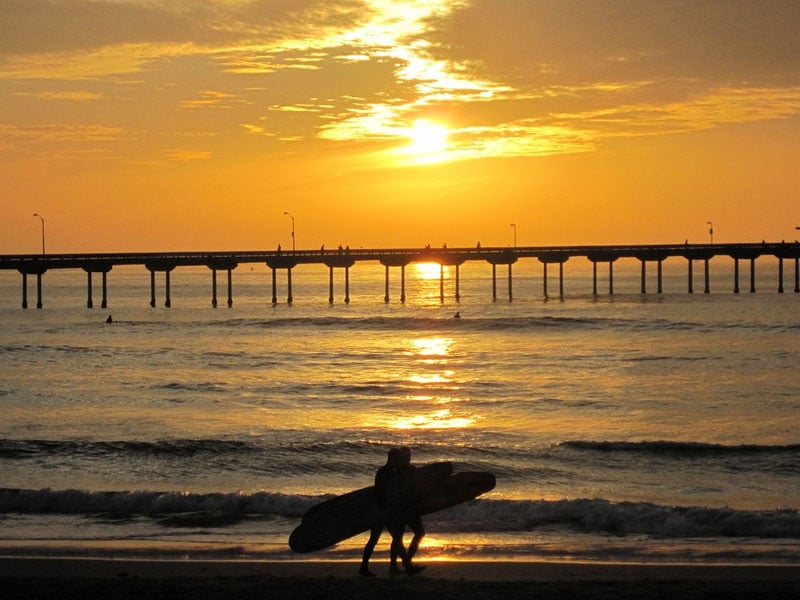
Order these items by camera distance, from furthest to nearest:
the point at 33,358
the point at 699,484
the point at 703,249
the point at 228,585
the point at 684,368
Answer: the point at 703,249
the point at 33,358
the point at 684,368
the point at 699,484
the point at 228,585

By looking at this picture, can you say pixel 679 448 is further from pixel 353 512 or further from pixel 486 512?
pixel 353 512

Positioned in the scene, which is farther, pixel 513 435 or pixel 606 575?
pixel 513 435

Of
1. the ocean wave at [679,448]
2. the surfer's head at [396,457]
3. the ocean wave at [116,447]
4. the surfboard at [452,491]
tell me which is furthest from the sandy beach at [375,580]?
the ocean wave at [679,448]

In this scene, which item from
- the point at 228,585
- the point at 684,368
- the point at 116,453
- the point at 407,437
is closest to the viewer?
the point at 228,585

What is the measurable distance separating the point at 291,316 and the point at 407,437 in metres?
56.9

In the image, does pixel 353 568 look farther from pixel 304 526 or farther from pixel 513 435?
pixel 513 435

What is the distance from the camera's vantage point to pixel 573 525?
1616 cm

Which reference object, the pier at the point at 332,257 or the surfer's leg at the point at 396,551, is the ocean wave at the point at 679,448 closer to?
the surfer's leg at the point at 396,551

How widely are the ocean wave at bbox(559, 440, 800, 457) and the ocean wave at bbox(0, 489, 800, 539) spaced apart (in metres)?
6.51

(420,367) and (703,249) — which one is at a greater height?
(703,249)

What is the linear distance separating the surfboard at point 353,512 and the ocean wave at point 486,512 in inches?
136

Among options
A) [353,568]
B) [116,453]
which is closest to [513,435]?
[116,453]

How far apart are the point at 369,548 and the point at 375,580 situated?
33 cm

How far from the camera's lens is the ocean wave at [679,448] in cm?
2295
